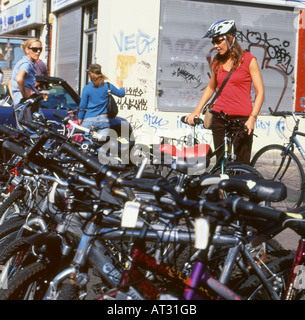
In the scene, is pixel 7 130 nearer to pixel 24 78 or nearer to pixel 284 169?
pixel 284 169

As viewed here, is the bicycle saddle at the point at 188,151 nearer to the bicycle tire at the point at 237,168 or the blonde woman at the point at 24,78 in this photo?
the bicycle tire at the point at 237,168

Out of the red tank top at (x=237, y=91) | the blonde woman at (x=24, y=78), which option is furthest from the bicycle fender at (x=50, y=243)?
the blonde woman at (x=24, y=78)

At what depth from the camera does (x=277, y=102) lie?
46.4ft

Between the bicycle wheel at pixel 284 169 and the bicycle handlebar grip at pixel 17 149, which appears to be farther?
the bicycle wheel at pixel 284 169

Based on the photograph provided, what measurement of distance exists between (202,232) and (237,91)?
3.68m

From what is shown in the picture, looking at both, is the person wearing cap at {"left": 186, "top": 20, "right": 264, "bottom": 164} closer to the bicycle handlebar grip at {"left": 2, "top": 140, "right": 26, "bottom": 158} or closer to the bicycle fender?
Result: the bicycle handlebar grip at {"left": 2, "top": 140, "right": 26, "bottom": 158}

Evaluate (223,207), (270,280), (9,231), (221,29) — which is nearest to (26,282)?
(9,231)

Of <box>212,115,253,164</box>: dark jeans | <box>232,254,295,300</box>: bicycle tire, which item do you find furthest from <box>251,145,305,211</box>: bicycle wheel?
<box>232,254,295,300</box>: bicycle tire

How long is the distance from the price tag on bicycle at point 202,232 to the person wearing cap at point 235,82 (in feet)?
11.2

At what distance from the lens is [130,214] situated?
2238 mm

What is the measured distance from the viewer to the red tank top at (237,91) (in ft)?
18.3

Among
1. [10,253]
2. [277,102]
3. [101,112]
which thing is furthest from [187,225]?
[277,102]

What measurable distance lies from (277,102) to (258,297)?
11.8 metres
